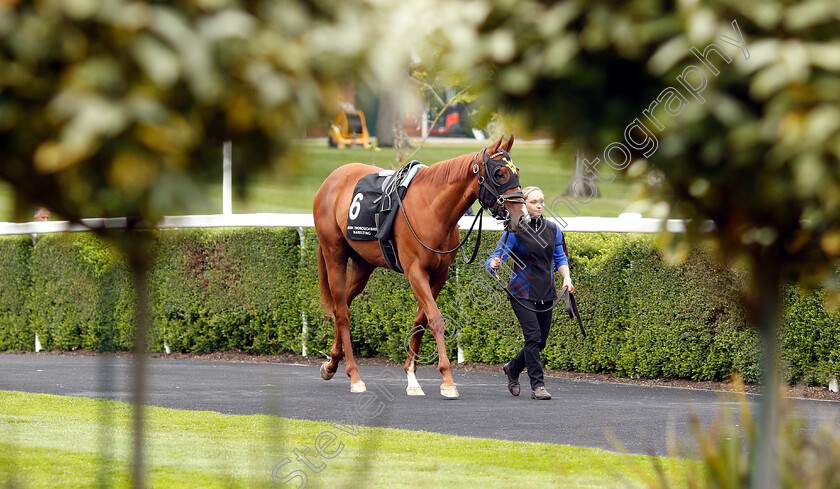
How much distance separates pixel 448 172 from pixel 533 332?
5.32ft

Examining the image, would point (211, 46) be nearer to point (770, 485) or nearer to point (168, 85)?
point (168, 85)

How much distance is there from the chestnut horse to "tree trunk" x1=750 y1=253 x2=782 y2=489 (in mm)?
4890

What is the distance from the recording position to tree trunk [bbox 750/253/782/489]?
9.33 feet

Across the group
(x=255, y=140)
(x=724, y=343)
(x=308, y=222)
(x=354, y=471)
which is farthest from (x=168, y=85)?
(x=308, y=222)

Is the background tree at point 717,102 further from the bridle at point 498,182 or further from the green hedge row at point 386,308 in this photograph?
the green hedge row at point 386,308

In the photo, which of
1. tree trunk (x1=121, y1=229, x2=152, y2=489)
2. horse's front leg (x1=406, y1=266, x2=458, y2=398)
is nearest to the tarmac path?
horse's front leg (x1=406, y1=266, x2=458, y2=398)

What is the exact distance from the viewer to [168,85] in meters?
2.15

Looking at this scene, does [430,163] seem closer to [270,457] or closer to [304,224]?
[304,224]

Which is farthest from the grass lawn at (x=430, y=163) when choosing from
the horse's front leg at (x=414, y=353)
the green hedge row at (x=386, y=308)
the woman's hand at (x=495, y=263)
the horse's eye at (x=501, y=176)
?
the horse's eye at (x=501, y=176)

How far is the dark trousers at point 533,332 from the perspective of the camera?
9.12m

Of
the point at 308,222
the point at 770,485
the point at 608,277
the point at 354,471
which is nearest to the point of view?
the point at 770,485

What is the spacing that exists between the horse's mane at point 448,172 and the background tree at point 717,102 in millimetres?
5651

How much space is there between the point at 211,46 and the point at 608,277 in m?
9.43

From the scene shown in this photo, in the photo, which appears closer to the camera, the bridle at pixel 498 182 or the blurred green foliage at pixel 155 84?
the blurred green foliage at pixel 155 84
